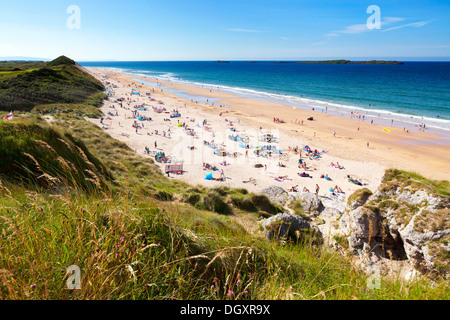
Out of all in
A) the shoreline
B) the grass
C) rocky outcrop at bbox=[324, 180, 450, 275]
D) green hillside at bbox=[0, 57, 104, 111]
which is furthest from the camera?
the shoreline

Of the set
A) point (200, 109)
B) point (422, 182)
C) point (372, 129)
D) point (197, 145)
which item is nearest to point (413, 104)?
point (372, 129)

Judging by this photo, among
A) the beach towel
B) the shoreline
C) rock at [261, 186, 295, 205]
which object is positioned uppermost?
the shoreline

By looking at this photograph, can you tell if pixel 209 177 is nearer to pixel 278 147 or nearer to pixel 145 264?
pixel 278 147

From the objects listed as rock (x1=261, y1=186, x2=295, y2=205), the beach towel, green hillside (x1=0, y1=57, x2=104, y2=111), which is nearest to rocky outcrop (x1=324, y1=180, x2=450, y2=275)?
rock (x1=261, y1=186, x2=295, y2=205)

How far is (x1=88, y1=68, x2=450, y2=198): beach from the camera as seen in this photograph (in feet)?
72.5

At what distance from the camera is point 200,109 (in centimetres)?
4956

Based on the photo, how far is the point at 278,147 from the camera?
98.8 ft

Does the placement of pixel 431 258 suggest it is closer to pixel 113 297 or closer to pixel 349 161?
pixel 113 297

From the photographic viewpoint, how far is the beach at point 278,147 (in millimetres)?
22109

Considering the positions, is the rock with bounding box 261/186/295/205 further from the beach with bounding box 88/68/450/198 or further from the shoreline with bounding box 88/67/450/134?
the shoreline with bounding box 88/67/450/134

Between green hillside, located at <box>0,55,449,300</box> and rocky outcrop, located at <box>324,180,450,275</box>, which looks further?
rocky outcrop, located at <box>324,180,450,275</box>

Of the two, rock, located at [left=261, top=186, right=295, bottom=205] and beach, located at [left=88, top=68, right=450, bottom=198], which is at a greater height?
beach, located at [left=88, top=68, right=450, bottom=198]

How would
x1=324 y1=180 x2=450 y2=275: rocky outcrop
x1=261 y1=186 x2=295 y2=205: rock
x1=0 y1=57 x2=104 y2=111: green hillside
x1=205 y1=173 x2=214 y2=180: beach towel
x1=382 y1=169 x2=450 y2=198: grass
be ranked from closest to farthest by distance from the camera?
1. x1=324 y1=180 x2=450 y2=275: rocky outcrop
2. x1=382 y1=169 x2=450 y2=198: grass
3. x1=261 y1=186 x2=295 y2=205: rock
4. x1=205 y1=173 x2=214 y2=180: beach towel
5. x1=0 y1=57 x2=104 y2=111: green hillside

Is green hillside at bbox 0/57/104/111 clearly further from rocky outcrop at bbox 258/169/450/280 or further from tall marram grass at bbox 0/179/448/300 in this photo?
rocky outcrop at bbox 258/169/450/280
